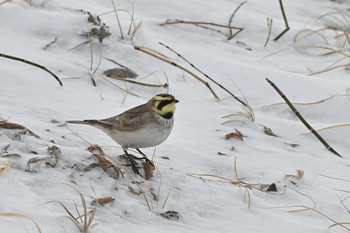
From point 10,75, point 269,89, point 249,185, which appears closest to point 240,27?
point 269,89

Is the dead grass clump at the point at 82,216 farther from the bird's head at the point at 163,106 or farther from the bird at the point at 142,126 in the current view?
the bird's head at the point at 163,106

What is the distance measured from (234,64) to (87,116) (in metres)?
1.91

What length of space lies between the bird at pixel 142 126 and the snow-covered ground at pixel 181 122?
144 millimetres

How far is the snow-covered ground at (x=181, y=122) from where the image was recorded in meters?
4.00

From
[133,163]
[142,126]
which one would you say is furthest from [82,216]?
[142,126]

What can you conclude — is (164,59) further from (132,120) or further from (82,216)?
(82,216)

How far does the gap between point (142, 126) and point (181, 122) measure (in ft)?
3.55

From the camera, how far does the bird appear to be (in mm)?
4523

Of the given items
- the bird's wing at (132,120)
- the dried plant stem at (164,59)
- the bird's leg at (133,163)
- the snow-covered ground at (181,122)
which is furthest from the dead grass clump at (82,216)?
the dried plant stem at (164,59)

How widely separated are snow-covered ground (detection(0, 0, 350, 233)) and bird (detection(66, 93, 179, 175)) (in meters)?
0.14

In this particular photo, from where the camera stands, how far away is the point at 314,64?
286 inches

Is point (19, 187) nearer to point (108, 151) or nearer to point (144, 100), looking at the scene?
point (108, 151)

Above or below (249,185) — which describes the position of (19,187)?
above

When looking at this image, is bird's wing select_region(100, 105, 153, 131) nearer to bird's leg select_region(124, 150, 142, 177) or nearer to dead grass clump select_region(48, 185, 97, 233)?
bird's leg select_region(124, 150, 142, 177)
